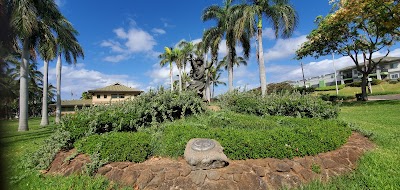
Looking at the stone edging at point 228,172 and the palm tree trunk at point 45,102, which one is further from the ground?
the palm tree trunk at point 45,102

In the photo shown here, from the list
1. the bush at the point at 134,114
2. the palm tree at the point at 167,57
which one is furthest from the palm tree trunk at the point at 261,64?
the palm tree at the point at 167,57

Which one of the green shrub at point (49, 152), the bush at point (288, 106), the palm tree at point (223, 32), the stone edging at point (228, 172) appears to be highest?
the palm tree at point (223, 32)

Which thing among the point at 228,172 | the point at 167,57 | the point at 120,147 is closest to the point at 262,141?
the point at 228,172

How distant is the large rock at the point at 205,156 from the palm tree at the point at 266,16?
1200 centimetres

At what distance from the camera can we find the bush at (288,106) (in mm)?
8281

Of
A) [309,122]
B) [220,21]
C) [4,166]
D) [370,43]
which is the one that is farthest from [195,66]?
[370,43]

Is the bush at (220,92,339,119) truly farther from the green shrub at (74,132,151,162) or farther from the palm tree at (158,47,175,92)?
the palm tree at (158,47,175,92)

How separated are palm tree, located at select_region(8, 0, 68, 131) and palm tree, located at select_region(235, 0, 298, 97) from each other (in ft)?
40.4

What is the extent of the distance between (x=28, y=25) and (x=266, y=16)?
1494 centimetres

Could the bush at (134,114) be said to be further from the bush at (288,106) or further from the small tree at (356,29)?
the small tree at (356,29)

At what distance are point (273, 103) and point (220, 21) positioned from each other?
1672 centimetres

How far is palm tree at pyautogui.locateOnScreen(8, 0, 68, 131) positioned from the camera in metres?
11.7

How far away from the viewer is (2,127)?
92 centimetres

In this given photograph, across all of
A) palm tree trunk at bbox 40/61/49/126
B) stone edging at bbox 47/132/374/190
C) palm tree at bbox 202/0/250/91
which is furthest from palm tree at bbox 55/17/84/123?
stone edging at bbox 47/132/374/190
